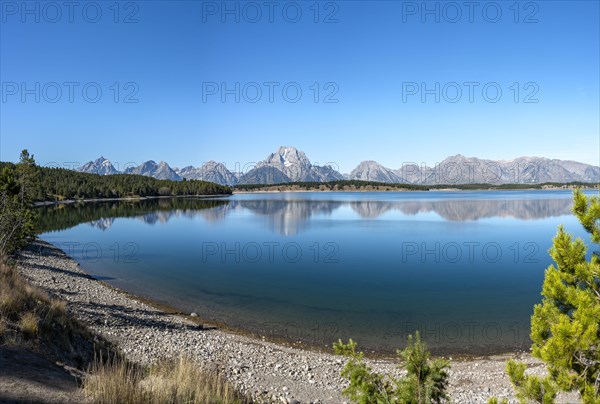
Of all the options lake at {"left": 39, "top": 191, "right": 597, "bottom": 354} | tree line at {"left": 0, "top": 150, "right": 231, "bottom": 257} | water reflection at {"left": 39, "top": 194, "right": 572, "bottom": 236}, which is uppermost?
tree line at {"left": 0, "top": 150, "right": 231, "bottom": 257}

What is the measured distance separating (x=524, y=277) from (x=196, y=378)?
34.5m

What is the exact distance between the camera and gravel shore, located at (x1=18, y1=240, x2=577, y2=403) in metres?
13.1

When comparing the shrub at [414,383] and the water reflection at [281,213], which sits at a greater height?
the shrub at [414,383]

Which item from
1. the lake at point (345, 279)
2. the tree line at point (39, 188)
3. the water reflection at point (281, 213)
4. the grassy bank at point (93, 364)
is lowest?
the lake at point (345, 279)

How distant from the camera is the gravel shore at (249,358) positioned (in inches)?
514

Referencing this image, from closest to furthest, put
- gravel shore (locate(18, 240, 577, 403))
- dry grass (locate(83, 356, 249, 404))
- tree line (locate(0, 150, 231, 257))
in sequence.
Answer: dry grass (locate(83, 356, 249, 404)) → gravel shore (locate(18, 240, 577, 403)) → tree line (locate(0, 150, 231, 257))

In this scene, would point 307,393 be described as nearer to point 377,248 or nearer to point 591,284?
point 591,284

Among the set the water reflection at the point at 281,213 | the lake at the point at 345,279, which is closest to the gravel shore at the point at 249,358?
the lake at the point at 345,279

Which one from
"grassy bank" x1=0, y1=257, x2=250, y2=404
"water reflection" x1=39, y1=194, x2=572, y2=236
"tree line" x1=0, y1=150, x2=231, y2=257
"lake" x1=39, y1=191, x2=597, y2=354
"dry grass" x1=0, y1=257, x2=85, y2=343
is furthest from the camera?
"water reflection" x1=39, y1=194, x2=572, y2=236

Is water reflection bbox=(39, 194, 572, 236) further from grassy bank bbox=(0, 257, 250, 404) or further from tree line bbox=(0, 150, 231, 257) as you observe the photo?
grassy bank bbox=(0, 257, 250, 404)

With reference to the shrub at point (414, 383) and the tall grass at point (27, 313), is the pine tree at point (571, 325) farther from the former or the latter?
the tall grass at point (27, 313)

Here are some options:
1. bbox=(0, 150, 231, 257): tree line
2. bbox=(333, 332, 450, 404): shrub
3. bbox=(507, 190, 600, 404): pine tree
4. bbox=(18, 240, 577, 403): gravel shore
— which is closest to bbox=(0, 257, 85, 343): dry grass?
bbox=(18, 240, 577, 403): gravel shore

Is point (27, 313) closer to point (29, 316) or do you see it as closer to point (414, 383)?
point (29, 316)

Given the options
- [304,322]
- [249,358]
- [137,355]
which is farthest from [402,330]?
[137,355]
